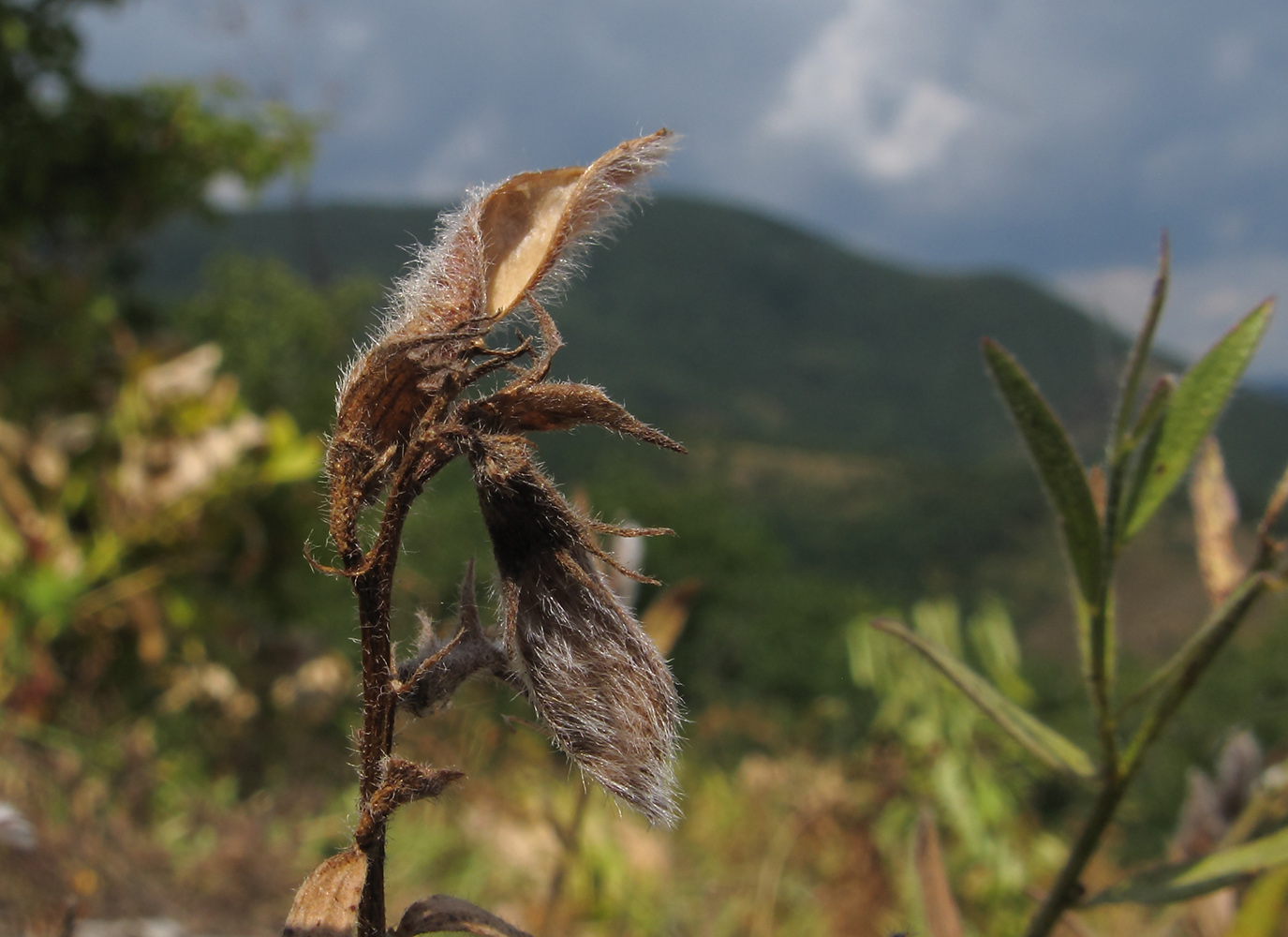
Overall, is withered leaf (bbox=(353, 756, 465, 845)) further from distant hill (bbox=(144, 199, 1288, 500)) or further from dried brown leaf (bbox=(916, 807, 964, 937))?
distant hill (bbox=(144, 199, 1288, 500))

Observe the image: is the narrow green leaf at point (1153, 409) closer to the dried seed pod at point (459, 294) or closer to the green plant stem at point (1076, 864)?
the green plant stem at point (1076, 864)

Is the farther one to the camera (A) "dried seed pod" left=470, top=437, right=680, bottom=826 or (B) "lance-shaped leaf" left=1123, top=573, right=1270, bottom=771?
(B) "lance-shaped leaf" left=1123, top=573, right=1270, bottom=771

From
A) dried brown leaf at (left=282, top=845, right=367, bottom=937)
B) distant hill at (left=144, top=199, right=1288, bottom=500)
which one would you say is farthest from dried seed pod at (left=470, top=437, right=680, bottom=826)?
distant hill at (left=144, top=199, right=1288, bottom=500)

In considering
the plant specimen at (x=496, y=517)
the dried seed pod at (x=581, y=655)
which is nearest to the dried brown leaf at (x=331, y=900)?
Answer: the plant specimen at (x=496, y=517)

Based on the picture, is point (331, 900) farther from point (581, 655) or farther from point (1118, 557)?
point (1118, 557)

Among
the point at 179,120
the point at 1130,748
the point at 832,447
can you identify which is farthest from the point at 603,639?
the point at 832,447

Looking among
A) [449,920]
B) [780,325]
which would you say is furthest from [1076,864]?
[780,325]
